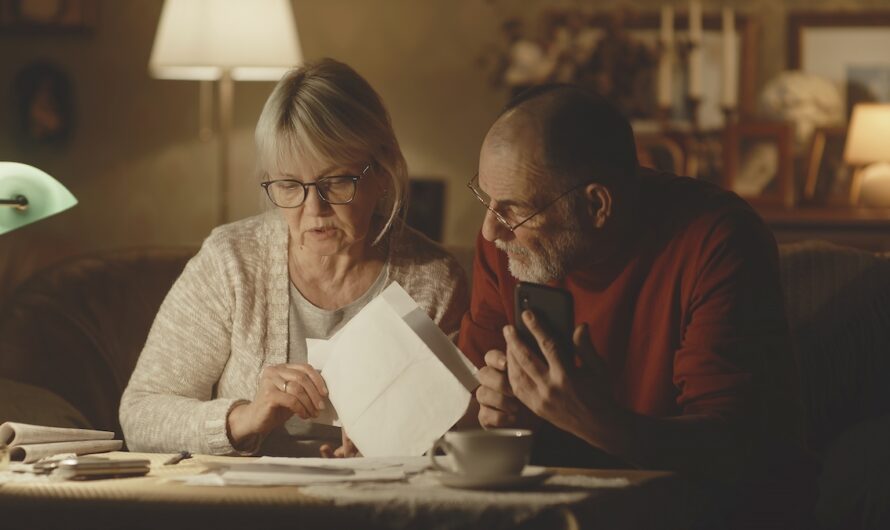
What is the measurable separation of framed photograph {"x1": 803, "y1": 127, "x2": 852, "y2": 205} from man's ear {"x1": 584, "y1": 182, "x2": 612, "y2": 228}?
102 inches

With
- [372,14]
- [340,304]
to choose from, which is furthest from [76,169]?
[340,304]

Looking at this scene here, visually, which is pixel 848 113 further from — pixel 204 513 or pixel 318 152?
pixel 204 513

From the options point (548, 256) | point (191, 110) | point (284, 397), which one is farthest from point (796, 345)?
point (191, 110)

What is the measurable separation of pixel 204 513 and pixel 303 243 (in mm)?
835

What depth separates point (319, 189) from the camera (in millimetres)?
1969

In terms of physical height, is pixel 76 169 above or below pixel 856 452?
above

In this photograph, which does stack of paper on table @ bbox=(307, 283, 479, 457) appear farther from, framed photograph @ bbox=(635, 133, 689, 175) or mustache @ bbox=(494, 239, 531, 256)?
framed photograph @ bbox=(635, 133, 689, 175)

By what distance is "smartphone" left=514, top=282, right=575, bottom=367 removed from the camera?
142 centimetres

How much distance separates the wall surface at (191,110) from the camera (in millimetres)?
4504

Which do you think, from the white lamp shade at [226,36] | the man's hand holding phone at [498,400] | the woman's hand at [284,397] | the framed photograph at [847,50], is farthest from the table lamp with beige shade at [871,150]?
the woman's hand at [284,397]

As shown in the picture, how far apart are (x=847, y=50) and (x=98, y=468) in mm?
3592

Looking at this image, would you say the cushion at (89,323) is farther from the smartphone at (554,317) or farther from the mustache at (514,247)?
the smartphone at (554,317)

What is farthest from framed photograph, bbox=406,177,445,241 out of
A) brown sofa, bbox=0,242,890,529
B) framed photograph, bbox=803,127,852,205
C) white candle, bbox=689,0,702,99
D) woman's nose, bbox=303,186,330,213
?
woman's nose, bbox=303,186,330,213

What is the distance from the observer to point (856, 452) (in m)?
2.05
